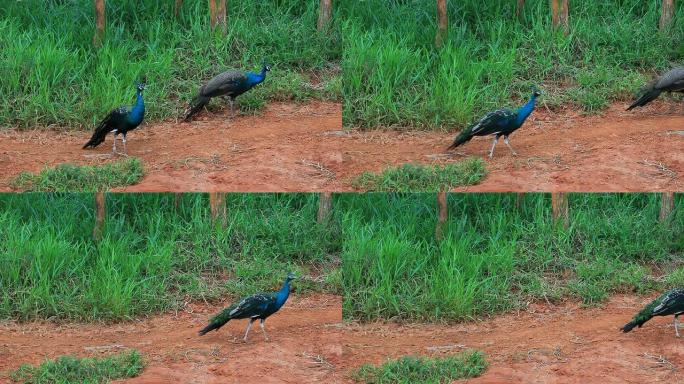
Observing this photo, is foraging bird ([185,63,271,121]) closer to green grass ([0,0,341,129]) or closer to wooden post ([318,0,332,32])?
green grass ([0,0,341,129])

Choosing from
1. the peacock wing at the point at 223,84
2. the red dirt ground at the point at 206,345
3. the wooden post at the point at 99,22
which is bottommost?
the red dirt ground at the point at 206,345

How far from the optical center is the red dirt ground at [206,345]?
46.2 ft

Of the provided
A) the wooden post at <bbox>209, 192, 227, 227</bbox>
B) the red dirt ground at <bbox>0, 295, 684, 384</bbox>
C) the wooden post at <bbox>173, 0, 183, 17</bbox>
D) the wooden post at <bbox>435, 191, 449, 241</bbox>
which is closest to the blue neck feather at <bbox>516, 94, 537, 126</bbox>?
the wooden post at <bbox>435, 191, 449, 241</bbox>

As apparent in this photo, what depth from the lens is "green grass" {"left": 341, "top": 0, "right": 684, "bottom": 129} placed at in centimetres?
1478

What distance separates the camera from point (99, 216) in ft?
50.0

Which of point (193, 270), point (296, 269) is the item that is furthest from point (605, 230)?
point (193, 270)

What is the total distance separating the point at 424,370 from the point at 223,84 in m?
3.53

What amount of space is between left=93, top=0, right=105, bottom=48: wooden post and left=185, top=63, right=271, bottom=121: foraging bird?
1281mm

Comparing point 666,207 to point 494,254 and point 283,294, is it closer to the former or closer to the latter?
point 494,254

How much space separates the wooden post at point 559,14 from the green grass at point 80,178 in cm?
470

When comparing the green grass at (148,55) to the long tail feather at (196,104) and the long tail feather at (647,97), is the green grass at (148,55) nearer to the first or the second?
the long tail feather at (196,104)

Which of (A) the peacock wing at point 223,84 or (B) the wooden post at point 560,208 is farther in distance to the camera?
(B) the wooden post at point 560,208

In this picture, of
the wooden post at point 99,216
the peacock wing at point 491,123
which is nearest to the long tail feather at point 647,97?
the peacock wing at point 491,123

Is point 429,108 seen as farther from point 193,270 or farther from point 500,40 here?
point 193,270
